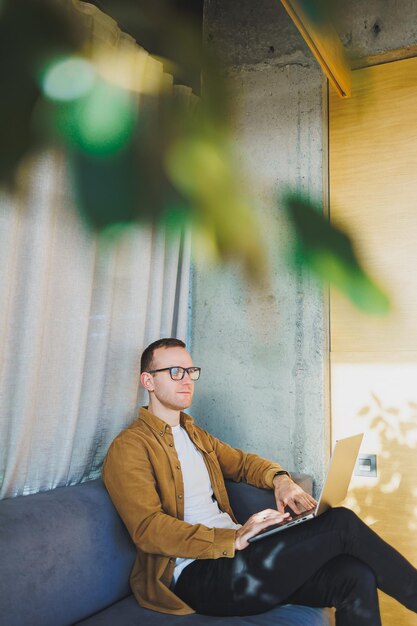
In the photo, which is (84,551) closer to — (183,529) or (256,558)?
(183,529)

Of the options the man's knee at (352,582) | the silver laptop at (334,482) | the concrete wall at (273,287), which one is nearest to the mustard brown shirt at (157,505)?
the silver laptop at (334,482)

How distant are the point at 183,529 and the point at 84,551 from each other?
324mm

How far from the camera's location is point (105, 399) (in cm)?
246

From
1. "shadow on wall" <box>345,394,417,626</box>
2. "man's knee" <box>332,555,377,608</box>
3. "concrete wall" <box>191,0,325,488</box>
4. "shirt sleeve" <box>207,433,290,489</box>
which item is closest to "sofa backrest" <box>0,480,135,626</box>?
"shirt sleeve" <box>207,433,290,489</box>

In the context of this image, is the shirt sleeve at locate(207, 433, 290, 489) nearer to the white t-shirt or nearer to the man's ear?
the white t-shirt

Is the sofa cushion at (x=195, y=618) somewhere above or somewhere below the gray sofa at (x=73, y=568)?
below

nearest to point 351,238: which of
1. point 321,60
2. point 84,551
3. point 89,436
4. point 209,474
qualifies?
point 321,60

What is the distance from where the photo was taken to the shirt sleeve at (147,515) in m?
1.84

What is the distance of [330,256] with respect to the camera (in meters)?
3.05

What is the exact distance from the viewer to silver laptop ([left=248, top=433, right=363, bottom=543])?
6.16 ft

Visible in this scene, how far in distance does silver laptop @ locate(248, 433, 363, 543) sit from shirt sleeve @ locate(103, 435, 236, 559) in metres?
0.13

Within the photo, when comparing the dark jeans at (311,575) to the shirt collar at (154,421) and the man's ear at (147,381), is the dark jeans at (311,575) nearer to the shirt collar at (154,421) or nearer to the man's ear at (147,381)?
the shirt collar at (154,421)

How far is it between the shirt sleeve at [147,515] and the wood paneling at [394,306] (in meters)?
1.07

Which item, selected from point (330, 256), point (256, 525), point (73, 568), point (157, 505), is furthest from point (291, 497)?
point (330, 256)
